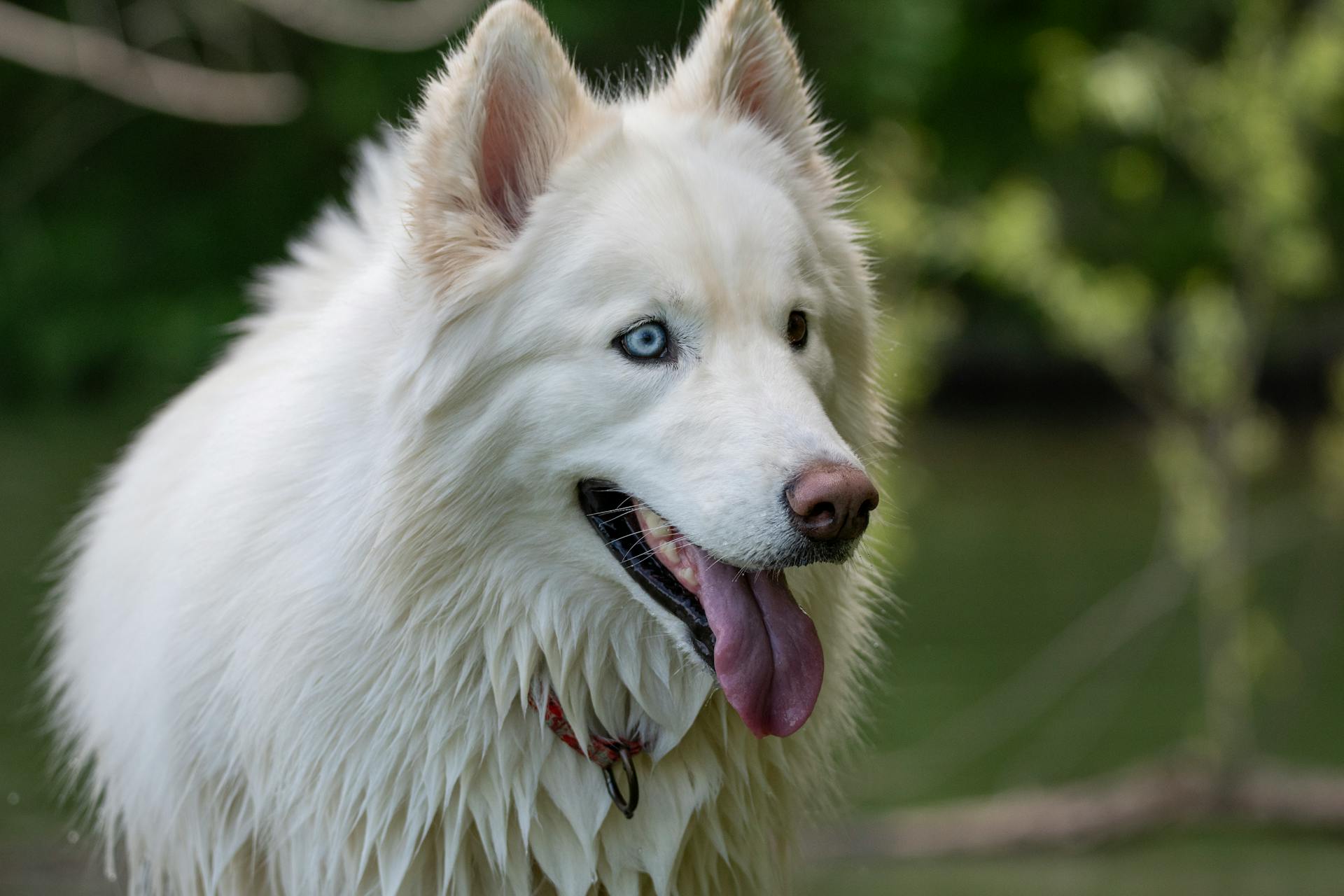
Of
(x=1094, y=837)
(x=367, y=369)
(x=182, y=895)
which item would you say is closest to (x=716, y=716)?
(x=367, y=369)

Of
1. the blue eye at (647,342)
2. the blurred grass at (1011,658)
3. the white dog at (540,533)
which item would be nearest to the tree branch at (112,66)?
the white dog at (540,533)

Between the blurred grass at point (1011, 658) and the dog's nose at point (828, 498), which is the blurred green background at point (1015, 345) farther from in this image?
the dog's nose at point (828, 498)

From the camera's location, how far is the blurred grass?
6203mm

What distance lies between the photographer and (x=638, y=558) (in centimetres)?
249

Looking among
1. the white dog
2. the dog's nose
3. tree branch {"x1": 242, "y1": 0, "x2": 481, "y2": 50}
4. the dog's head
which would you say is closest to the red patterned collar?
the white dog

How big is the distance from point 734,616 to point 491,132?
94cm

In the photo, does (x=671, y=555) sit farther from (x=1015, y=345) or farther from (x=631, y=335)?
(x=1015, y=345)

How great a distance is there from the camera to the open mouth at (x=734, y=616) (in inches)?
95.4

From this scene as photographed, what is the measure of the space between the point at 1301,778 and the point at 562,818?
5062 mm

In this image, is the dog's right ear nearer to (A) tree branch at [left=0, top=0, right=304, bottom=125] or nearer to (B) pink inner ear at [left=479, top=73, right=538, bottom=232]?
(B) pink inner ear at [left=479, top=73, right=538, bottom=232]

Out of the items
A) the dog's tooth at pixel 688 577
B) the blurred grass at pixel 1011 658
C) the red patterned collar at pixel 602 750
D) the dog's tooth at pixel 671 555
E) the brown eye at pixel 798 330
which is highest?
the brown eye at pixel 798 330

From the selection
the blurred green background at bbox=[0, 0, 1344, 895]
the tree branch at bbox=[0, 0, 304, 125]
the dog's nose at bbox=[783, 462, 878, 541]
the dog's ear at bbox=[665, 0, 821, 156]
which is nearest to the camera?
the dog's nose at bbox=[783, 462, 878, 541]

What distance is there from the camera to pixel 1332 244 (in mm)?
15922

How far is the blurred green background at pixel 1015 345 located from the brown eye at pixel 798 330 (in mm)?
602
